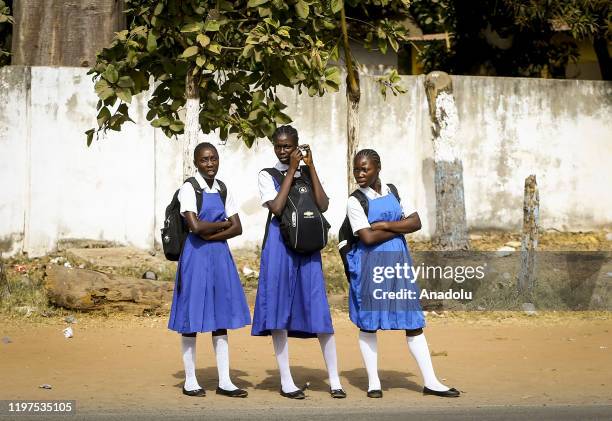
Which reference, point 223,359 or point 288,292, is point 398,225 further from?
point 223,359

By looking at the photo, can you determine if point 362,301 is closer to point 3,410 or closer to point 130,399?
point 130,399

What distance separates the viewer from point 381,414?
6.64 m

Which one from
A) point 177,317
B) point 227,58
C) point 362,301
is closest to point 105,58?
point 227,58

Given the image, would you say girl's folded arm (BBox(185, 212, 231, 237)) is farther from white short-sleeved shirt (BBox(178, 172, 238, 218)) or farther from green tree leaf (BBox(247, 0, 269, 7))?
green tree leaf (BBox(247, 0, 269, 7))

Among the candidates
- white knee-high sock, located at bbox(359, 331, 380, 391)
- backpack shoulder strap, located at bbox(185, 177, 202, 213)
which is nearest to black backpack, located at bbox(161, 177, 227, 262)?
backpack shoulder strap, located at bbox(185, 177, 202, 213)

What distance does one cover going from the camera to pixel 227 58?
934 centimetres

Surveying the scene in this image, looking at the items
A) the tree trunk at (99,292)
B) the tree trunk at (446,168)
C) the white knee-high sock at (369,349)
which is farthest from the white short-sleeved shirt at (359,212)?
the tree trunk at (446,168)

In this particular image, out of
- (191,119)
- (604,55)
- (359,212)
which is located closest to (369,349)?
(359,212)

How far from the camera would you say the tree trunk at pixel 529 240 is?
11.1 m

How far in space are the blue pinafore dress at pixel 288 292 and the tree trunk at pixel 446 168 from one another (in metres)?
5.39

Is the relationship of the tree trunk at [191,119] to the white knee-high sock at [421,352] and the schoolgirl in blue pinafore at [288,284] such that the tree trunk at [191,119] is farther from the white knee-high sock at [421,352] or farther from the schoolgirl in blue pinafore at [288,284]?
the white knee-high sock at [421,352]

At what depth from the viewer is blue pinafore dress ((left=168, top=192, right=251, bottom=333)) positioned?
280 inches

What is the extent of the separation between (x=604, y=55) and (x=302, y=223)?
1128 centimetres

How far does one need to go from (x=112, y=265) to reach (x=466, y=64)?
25.4 feet
